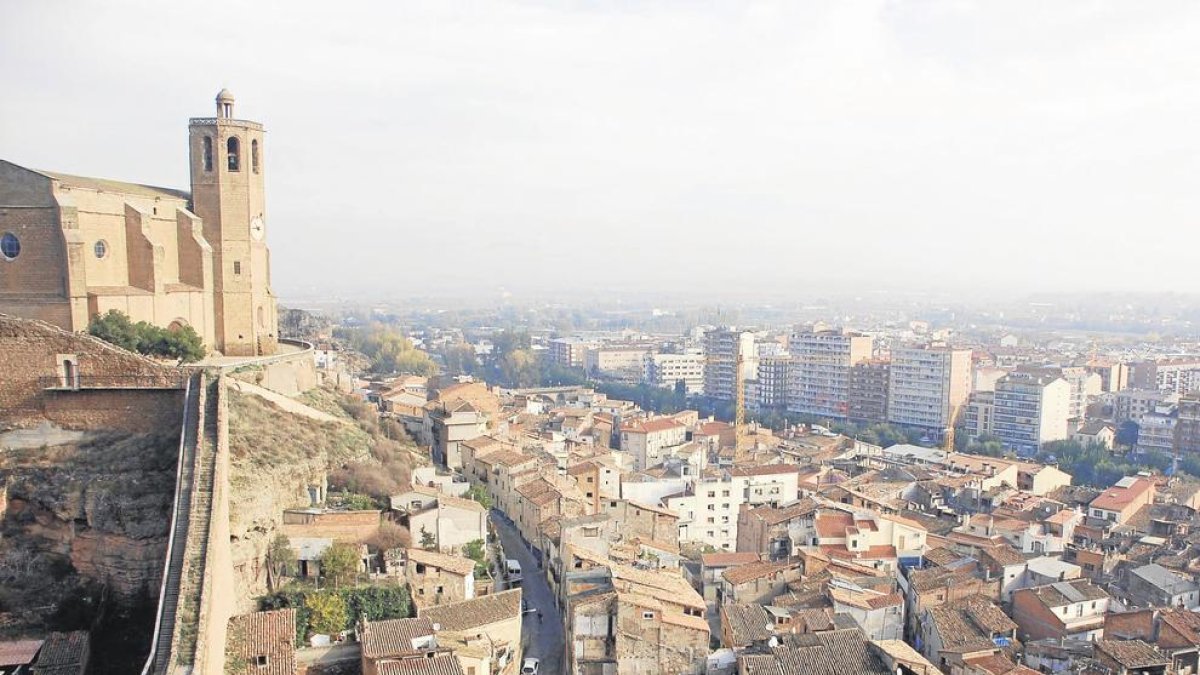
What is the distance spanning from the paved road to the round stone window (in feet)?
34.6

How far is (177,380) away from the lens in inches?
561

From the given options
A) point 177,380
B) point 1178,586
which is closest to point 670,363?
point 1178,586

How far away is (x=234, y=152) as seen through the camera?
20.2 metres

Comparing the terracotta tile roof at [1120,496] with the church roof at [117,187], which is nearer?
the church roof at [117,187]

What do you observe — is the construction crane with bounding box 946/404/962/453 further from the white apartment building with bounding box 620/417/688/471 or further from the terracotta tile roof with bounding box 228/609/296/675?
the terracotta tile roof with bounding box 228/609/296/675

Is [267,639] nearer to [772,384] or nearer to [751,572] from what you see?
[751,572]

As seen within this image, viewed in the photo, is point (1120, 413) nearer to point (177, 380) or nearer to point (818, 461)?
point (818, 461)

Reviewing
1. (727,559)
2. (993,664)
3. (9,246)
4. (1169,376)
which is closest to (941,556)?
(727,559)

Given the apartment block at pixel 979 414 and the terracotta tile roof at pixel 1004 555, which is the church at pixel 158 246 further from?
the apartment block at pixel 979 414

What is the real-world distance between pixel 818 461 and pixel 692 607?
1778cm

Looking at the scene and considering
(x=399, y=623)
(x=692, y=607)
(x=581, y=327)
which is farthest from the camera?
(x=581, y=327)

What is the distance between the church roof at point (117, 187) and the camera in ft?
56.8

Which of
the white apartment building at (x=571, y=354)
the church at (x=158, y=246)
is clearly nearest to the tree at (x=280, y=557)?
the church at (x=158, y=246)

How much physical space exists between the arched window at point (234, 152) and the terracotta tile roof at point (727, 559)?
1274 centimetres
